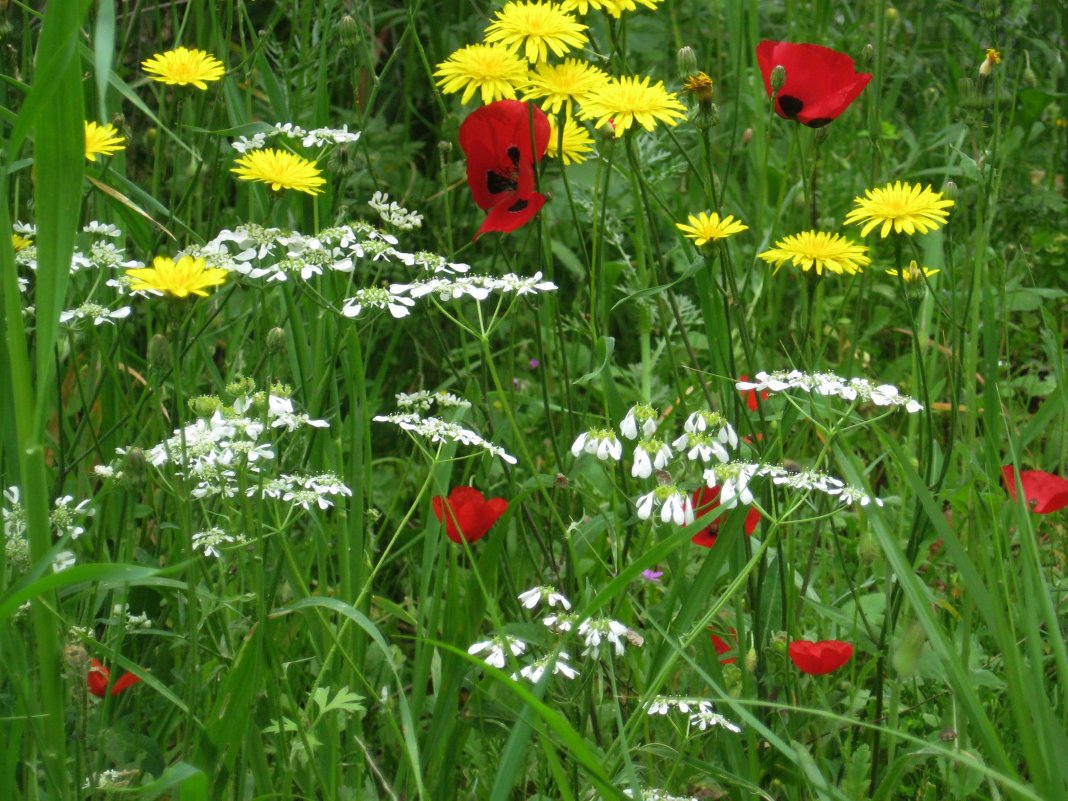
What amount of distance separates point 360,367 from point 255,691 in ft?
1.24

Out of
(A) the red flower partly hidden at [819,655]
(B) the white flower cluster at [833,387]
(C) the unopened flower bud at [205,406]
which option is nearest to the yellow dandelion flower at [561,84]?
(B) the white flower cluster at [833,387]

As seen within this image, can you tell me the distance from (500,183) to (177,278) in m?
0.63

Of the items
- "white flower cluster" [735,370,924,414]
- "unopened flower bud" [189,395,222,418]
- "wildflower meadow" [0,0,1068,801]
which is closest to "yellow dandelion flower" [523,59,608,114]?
"wildflower meadow" [0,0,1068,801]

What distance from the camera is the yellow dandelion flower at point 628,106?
130 cm

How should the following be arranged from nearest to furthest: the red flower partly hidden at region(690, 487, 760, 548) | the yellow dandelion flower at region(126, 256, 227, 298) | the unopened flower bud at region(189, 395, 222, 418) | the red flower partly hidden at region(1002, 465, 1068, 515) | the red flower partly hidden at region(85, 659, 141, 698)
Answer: the yellow dandelion flower at region(126, 256, 227, 298)
the unopened flower bud at region(189, 395, 222, 418)
the red flower partly hidden at region(85, 659, 141, 698)
the red flower partly hidden at region(690, 487, 760, 548)
the red flower partly hidden at region(1002, 465, 1068, 515)

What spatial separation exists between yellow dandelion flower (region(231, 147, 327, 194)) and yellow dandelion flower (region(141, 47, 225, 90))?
128mm

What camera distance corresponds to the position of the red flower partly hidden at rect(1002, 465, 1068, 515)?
56.7 inches

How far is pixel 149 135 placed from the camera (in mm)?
2182

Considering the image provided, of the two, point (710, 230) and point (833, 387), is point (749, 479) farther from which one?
point (710, 230)

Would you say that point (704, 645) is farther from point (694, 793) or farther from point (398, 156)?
point (398, 156)

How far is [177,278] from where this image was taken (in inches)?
38.7

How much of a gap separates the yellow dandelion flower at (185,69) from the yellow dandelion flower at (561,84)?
326mm

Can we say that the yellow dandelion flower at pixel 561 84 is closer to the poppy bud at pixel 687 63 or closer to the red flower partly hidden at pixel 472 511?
Result: the poppy bud at pixel 687 63

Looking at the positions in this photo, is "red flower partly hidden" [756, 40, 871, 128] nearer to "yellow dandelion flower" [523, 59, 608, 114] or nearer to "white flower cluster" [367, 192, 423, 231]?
"yellow dandelion flower" [523, 59, 608, 114]
